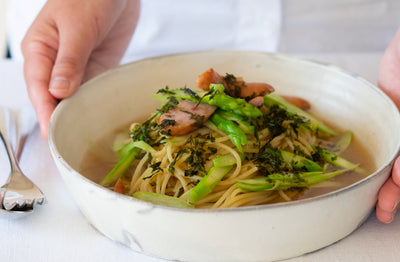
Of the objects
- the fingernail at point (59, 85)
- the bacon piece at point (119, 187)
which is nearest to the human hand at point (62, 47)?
the fingernail at point (59, 85)

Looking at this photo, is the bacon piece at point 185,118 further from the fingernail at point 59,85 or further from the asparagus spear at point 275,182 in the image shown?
the fingernail at point 59,85

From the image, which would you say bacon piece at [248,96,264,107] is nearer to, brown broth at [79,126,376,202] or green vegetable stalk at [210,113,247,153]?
green vegetable stalk at [210,113,247,153]

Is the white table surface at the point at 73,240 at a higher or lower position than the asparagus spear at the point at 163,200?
lower

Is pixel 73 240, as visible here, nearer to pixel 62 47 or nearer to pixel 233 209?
pixel 233 209

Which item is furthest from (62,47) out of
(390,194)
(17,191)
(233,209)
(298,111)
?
(390,194)

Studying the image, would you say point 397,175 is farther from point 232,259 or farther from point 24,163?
point 24,163

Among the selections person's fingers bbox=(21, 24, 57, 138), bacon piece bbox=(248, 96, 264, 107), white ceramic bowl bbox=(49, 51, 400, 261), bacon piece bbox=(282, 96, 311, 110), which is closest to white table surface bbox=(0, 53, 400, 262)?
white ceramic bowl bbox=(49, 51, 400, 261)

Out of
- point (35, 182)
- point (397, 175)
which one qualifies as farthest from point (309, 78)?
point (35, 182)
